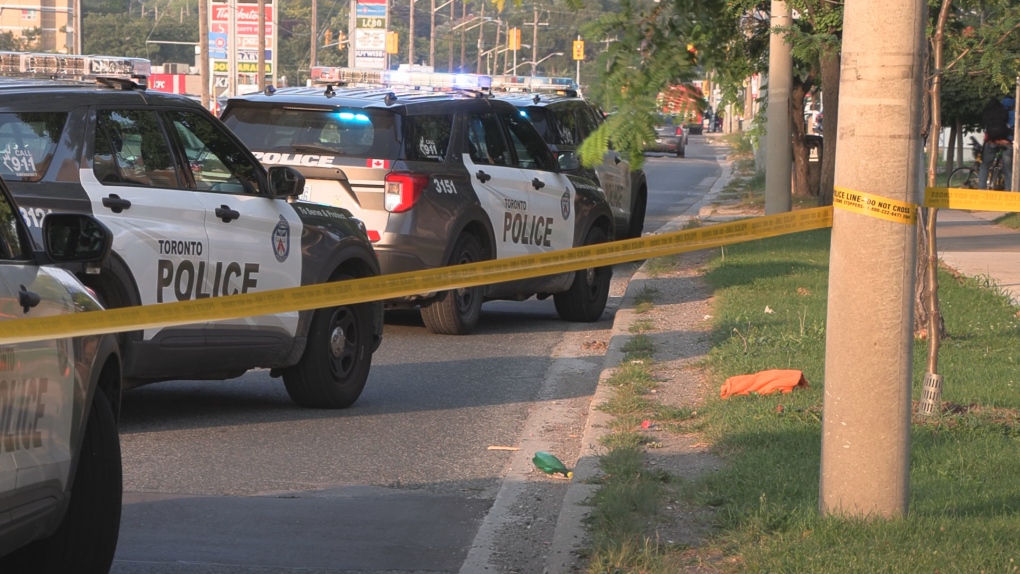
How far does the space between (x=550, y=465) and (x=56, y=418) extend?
3.08m

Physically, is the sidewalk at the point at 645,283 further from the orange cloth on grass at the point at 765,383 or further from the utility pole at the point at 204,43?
the utility pole at the point at 204,43

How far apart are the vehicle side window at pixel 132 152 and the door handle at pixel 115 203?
0.10 meters

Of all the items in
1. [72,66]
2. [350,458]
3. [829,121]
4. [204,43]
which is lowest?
[350,458]

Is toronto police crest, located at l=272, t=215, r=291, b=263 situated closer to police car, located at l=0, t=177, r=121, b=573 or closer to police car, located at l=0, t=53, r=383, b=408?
police car, located at l=0, t=53, r=383, b=408

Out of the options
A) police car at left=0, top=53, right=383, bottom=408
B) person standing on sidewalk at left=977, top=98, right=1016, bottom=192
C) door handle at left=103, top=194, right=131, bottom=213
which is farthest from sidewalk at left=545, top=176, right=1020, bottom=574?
door handle at left=103, top=194, right=131, bottom=213

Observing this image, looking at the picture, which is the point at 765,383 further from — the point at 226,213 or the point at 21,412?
the point at 21,412

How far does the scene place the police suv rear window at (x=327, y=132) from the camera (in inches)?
415

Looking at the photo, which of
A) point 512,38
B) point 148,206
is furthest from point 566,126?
point 512,38

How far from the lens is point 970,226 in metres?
20.3

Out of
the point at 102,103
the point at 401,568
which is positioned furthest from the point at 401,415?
the point at 401,568

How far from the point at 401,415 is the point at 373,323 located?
0.69 meters

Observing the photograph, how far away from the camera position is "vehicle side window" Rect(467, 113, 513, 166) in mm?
11609

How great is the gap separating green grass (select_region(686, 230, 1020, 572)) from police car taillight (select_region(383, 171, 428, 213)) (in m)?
2.48

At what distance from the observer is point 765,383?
26.2ft
